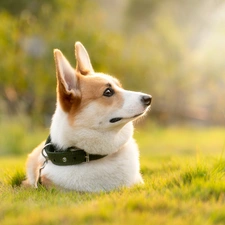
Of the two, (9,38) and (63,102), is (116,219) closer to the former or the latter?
(63,102)

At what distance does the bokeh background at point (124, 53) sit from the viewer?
42.7 feet

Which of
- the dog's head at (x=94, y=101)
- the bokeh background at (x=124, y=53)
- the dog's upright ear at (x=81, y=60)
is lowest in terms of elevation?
the bokeh background at (x=124, y=53)

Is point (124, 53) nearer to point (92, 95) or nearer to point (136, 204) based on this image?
point (92, 95)

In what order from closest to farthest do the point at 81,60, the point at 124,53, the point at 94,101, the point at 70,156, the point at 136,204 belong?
the point at 136,204 → the point at 70,156 → the point at 94,101 → the point at 81,60 → the point at 124,53

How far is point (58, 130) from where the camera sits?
12.8 feet

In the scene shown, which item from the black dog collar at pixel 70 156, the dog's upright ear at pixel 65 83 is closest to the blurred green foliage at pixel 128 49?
the dog's upright ear at pixel 65 83

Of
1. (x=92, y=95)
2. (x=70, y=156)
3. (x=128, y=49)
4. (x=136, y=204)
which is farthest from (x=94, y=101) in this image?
(x=128, y=49)

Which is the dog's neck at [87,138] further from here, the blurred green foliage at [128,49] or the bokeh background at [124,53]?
the blurred green foliage at [128,49]

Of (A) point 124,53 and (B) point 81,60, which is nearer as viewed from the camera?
(B) point 81,60

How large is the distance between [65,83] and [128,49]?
14.4 m

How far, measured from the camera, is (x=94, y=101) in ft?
12.8

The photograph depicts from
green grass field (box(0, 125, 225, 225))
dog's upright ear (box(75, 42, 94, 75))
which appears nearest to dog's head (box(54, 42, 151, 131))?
dog's upright ear (box(75, 42, 94, 75))

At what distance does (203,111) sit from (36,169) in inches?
666

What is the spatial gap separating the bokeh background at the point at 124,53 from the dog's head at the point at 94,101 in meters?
3.63
